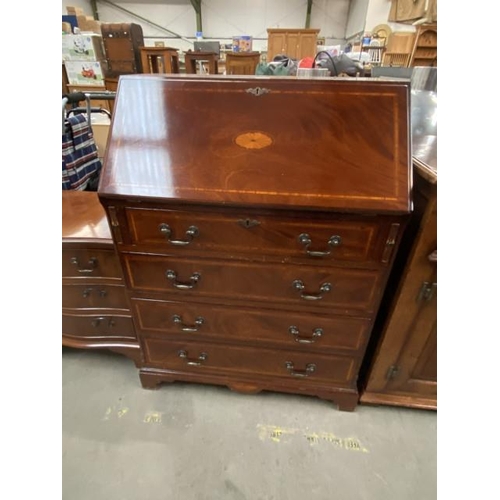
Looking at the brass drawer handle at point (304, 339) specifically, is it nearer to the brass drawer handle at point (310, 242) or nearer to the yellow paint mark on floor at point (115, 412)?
the brass drawer handle at point (310, 242)

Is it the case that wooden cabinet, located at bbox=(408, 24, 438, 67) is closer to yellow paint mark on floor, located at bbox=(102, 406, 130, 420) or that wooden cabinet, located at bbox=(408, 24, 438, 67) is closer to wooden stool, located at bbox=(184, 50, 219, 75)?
wooden stool, located at bbox=(184, 50, 219, 75)

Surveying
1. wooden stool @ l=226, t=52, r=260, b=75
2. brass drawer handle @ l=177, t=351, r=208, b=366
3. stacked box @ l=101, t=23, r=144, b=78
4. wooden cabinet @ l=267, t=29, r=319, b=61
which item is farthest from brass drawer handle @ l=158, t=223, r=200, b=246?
wooden cabinet @ l=267, t=29, r=319, b=61

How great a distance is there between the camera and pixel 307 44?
608 centimetres

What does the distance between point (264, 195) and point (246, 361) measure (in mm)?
743

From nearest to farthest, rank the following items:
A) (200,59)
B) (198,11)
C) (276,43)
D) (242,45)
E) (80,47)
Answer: (200,59)
(80,47)
(276,43)
(242,45)
(198,11)

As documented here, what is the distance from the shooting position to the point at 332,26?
7656mm

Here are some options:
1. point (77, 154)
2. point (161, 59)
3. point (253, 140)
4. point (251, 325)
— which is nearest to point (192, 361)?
point (251, 325)

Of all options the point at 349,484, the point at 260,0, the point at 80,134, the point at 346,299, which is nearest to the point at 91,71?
the point at 80,134

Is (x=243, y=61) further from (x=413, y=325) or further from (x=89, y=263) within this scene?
(x=413, y=325)

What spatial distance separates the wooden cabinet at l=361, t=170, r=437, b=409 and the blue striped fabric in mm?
1642

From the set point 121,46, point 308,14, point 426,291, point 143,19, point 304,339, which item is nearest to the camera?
point 426,291

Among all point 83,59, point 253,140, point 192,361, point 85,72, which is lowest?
point 192,361
